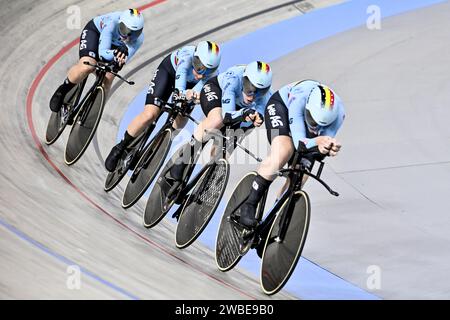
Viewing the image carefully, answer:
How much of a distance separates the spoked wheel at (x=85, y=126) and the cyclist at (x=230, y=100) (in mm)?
1071

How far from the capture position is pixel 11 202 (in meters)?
7.00

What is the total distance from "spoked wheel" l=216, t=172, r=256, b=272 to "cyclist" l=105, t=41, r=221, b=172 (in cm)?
81

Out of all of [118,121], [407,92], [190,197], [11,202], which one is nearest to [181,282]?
[190,197]

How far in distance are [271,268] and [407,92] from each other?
493 centimetres

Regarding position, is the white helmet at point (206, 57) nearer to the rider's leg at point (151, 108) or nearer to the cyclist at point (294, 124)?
the rider's leg at point (151, 108)

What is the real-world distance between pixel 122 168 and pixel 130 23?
1.19 metres

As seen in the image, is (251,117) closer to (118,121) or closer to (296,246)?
(296,246)

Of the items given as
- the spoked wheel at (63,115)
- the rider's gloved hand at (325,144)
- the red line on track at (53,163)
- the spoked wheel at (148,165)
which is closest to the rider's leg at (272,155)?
the rider's gloved hand at (325,144)

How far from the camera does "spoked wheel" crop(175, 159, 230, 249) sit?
7039 millimetres

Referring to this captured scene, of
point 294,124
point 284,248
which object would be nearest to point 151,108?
point 294,124

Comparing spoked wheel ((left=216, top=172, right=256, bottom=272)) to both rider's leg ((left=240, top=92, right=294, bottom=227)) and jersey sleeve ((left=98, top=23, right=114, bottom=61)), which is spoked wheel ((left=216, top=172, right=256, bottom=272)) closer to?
rider's leg ((left=240, top=92, right=294, bottom=227))

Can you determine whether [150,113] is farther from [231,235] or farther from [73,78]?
[231,235]

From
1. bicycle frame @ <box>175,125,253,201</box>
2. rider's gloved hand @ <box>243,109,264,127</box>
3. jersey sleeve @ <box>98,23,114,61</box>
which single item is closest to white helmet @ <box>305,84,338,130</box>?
rider's gloved hand @ <box>243,109,264,127</box>

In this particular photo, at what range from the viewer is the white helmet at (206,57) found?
729cm
